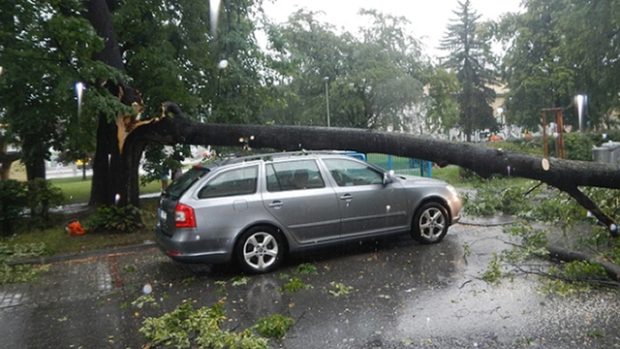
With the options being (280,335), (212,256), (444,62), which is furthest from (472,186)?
(444,62)

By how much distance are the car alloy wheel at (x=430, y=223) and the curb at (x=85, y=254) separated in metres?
4.72

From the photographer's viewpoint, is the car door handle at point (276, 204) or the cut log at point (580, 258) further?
the car door handle at point (276, 204)

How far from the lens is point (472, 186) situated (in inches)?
585

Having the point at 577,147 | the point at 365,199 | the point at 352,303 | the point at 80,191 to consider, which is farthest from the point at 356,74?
the point at 352,303

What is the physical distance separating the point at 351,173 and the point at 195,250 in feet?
8.29

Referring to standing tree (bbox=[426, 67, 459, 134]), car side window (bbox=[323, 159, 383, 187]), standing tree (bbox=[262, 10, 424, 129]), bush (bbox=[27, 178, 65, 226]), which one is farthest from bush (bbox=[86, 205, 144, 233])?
standing tree (bbox=[426, 67, 459, 134])

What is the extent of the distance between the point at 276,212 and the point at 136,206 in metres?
4.98

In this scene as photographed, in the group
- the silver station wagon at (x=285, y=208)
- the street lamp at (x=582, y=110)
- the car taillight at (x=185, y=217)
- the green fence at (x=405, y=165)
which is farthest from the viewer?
the street lamp at (x=582, y=110)

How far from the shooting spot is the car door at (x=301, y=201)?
6.46 m

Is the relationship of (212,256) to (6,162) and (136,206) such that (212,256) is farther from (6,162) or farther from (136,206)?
(6,162)

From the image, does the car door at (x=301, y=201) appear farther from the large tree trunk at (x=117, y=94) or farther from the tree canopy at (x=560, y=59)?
the tree canopy at (x=560, y=59)

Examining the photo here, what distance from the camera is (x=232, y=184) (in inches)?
251

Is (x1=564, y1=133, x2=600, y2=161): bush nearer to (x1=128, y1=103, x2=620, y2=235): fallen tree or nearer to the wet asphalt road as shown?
the wet asphalt road

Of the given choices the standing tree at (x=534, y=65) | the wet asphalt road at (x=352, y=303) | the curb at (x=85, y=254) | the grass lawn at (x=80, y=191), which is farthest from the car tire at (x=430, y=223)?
the standing tree at (x=534, y=65)
